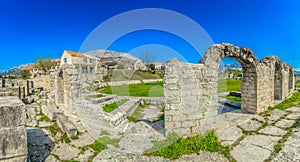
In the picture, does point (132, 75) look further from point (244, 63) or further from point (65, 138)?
point (65, 138)

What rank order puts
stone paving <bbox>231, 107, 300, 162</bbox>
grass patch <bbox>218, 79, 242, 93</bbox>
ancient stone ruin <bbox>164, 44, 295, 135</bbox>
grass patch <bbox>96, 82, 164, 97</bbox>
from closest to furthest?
stone paving <bbox>231, 107, 300, 162</bbox>
ancient stone ruin <bbox>164, 44, 295, 135</bbox>
grass patch <bbox>96, 82, 164, 97</bbox>
grass patch <bbox>218, 79, 242, 93</bbox>

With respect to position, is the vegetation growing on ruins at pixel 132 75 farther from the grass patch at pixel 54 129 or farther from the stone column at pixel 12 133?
the stone column at pixel 12 133

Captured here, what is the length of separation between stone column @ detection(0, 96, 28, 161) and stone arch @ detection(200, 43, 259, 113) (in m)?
5.22

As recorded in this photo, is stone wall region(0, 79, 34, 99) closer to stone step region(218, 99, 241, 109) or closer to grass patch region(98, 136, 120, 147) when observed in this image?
grass patch region(98, 136, 120, 147)

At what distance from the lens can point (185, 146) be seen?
4.77m

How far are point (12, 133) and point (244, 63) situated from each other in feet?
29.4

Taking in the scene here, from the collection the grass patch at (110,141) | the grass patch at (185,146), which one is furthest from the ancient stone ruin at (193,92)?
the grass patch at (110,141)

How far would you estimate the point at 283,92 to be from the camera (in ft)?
39.1

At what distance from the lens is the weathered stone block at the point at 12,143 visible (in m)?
3.16

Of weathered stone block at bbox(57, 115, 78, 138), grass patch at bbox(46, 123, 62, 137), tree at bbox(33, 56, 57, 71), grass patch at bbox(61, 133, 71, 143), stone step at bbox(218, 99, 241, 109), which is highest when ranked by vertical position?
tree at bbox(33, 56, 57, 71)

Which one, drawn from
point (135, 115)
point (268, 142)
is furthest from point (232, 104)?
point (135, 115)

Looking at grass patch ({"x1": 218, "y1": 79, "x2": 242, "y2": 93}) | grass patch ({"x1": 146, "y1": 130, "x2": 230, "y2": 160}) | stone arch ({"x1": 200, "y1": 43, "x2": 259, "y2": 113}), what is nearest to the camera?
grass patch ({"x1": 146, "y1": 130, "x2": 230, "y2": 160})

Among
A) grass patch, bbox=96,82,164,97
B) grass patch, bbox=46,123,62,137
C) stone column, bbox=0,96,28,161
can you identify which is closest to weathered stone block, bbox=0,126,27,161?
stone column, bbox=0,96,28,161

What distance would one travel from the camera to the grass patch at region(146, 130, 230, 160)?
4473 millimetres
